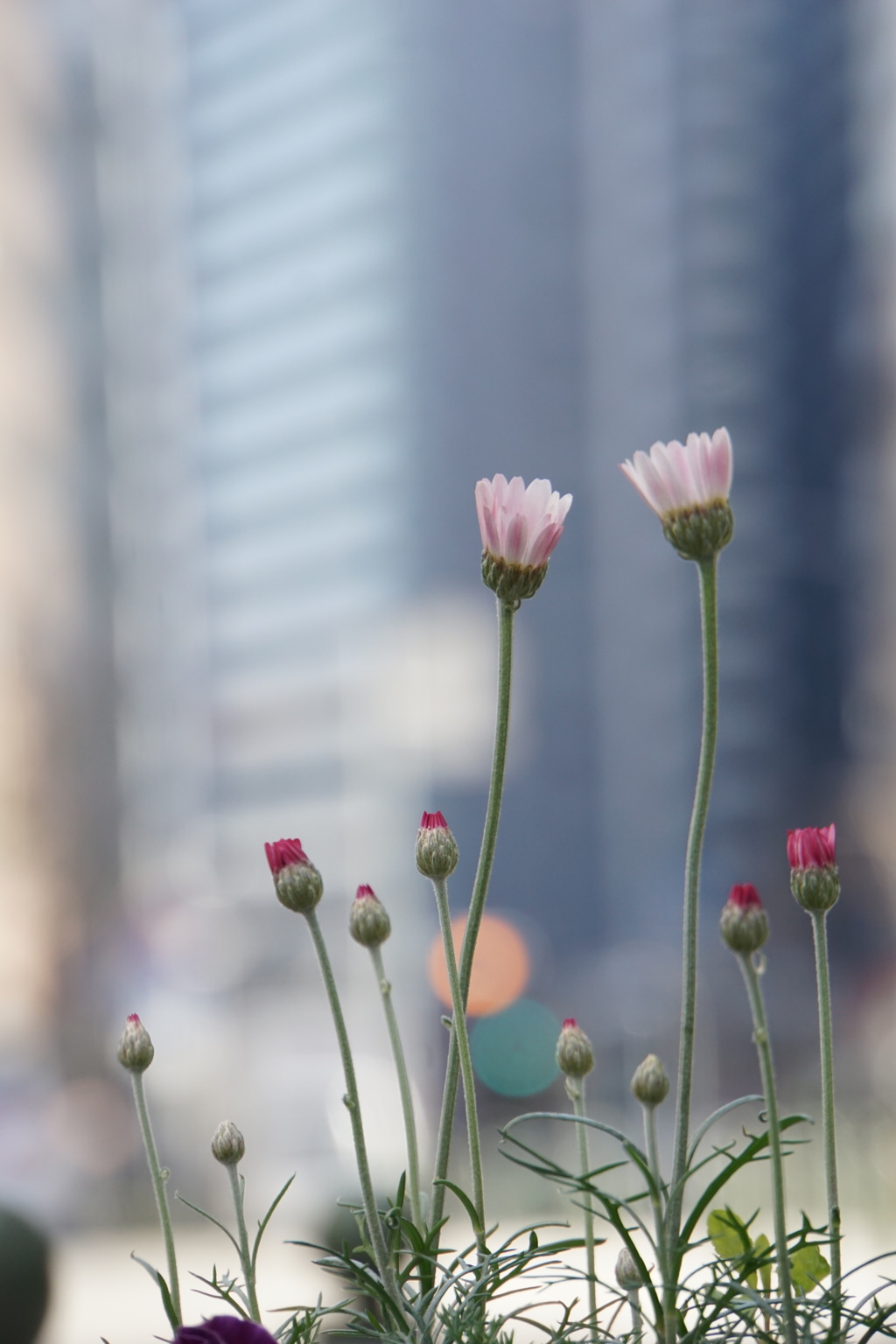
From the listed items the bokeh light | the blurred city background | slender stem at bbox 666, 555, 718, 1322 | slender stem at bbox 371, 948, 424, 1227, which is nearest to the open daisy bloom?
slender stem at bbox 666, 555, 718, 1322

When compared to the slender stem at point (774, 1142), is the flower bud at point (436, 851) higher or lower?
higher

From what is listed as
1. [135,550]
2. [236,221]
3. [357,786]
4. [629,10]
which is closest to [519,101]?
[629,10]

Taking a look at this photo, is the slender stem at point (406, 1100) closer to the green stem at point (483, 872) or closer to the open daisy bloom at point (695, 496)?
the green stem at point (483, 872)

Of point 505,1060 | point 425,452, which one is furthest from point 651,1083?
point 425,452

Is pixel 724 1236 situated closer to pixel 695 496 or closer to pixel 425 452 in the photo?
pixel 695 496

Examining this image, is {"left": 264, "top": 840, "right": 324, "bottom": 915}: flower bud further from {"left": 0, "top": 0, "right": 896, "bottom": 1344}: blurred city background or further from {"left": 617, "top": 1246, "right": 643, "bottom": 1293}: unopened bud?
{"left": 0, "top": 0, "right": 896, "bottom": 1344}: blurred city background

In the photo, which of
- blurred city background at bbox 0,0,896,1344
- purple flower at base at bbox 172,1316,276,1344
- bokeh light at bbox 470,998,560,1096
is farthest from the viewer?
blurred city background at bbox 0,0,896,1344

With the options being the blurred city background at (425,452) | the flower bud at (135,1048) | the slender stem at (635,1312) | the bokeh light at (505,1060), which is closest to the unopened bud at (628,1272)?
the slender stem at (635,1312)
